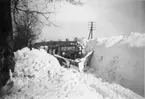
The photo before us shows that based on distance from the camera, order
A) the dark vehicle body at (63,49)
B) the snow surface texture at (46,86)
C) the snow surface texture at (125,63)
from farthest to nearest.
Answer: the dark vehicle body at (63,49)
the snow surface texture at (125,63)
the snow surface texture at (46,86)

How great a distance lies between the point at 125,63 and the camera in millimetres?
10219

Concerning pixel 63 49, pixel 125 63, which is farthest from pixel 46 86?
pixel 63 49

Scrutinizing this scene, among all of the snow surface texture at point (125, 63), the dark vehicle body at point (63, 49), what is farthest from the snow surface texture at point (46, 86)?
the dark vehicle body at point (63, 49)

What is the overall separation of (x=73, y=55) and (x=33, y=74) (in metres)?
9.16

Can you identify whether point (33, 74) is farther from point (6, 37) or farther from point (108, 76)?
point (108, 76)

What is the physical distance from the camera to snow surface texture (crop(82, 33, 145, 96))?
8727 millimetres

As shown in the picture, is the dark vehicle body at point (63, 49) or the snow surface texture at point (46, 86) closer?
the snow surface texture at point (46, 86)

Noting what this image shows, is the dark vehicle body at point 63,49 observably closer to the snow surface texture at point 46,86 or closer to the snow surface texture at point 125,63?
the snow surface texture at point 125,63

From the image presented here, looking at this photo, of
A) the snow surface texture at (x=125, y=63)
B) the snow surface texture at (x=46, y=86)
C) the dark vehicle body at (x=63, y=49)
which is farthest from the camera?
the dark vehicle body at (x=63, y=49)

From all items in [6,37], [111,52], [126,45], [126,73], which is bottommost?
[126,73]

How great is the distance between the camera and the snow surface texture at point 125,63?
8.73 meters

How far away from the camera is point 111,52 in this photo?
484 inches

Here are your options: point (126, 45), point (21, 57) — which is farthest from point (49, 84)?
point (126, 45)

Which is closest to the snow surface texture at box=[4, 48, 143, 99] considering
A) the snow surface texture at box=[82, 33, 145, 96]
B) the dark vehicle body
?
the snow surface texture at box=[82, 33, 145, 96]
